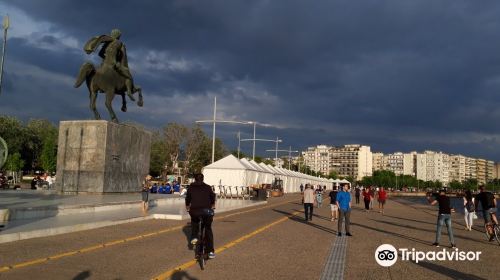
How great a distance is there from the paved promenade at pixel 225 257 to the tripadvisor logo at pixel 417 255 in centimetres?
23

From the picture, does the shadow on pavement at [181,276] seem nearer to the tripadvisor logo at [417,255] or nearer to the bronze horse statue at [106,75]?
the tripadvisor logo at [417,255]

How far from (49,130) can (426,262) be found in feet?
247

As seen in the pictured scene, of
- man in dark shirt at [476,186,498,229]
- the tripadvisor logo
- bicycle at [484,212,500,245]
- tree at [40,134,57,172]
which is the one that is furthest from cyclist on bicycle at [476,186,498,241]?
tree at [40,134,57,172]

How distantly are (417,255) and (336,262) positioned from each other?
2.39 metres

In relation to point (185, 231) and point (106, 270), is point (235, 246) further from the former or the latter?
point (106, 270)

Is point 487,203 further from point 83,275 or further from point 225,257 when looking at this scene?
point 83,275

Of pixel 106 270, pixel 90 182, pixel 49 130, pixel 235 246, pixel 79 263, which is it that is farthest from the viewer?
pixel 49 130

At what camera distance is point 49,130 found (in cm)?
7694

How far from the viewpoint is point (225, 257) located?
10258mm

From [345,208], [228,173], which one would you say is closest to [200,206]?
[345,208]

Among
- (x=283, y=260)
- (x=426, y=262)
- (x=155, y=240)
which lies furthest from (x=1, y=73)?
(x=426, y=262)

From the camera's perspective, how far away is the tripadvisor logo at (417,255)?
10.6m

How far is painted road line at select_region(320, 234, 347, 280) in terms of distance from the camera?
867cm

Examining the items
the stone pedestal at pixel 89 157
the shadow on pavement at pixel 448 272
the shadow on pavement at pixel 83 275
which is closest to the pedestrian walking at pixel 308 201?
the stone pedestal at pixel 89 157
